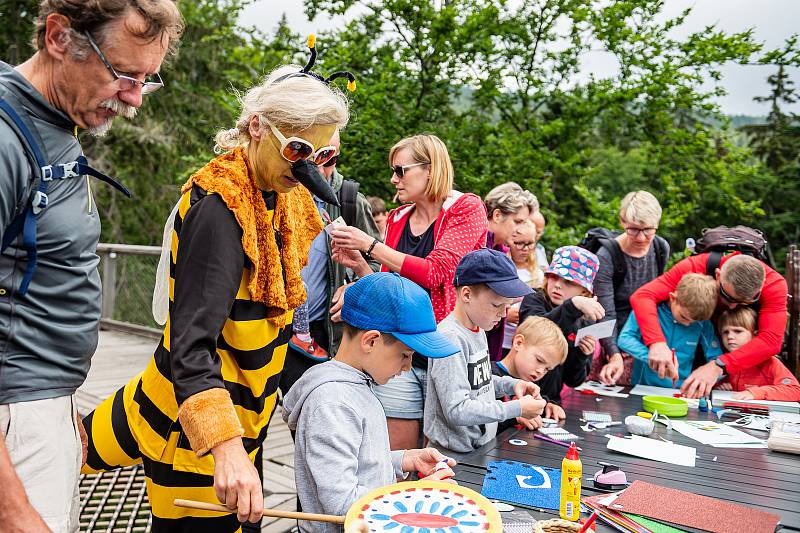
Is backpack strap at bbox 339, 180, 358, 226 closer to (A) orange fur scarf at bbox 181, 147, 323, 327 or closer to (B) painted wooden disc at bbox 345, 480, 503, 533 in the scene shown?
(A) orange fur scarf at bbox 181, 147, 323, 327

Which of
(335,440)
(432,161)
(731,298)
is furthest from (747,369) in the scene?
(335,440)

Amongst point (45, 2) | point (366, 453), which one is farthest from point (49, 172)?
point (366, 453)

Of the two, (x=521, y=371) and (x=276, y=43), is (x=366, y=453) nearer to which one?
(x=521, y=371)

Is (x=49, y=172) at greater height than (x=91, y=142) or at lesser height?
lesser

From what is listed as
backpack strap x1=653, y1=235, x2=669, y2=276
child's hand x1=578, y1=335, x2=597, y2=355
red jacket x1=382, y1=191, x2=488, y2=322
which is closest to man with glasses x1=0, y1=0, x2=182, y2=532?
red jacket x1=382, y1=191, x2=488, y2=322

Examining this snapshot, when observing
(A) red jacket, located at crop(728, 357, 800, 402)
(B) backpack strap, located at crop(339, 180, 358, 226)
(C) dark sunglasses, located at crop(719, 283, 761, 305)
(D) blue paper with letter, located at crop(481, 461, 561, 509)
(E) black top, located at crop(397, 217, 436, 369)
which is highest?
(B) backpack strap, located at crop(339, 180, 358, 226)

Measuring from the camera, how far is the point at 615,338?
3.90 meters

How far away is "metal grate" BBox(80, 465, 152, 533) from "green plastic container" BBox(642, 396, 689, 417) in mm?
2415

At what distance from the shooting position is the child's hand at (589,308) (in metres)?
3.17

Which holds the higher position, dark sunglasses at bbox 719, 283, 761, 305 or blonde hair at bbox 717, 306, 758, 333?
dark sunglasses at bbox 719, 283, 761, 305

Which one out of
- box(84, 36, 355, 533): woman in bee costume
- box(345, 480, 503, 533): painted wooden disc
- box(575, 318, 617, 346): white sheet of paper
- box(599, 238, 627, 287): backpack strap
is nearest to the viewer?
box(345, 480, 503, 533): painted wooden disc

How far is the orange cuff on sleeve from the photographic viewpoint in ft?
4.42

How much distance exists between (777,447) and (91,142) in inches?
494

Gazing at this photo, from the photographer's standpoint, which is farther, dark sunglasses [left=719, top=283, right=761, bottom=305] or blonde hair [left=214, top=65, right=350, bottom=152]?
dark sunglasses [left=719, top=283, right=761, bottom=305]
